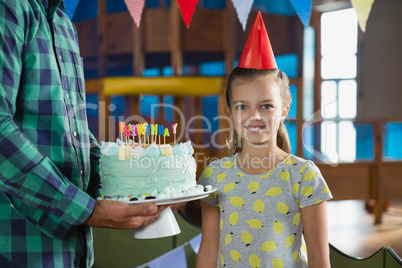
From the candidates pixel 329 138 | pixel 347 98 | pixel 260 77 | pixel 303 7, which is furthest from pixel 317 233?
pixel 347 98

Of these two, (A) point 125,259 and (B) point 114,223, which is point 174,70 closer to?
(A) point 125,259

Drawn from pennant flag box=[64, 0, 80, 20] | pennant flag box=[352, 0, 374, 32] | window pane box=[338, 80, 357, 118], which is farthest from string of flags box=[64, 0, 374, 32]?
window pane box=[338, 80, 357, 118]

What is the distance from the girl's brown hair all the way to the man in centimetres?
41

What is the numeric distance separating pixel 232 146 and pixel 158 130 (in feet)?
0.85

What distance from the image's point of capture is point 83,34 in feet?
15.6

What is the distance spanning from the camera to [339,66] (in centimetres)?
714

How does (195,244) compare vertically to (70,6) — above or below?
below

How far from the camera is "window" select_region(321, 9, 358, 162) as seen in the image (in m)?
6.87

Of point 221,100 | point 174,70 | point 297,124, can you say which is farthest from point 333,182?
point 174,70

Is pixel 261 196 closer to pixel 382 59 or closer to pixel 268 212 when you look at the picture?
pixel 268 212

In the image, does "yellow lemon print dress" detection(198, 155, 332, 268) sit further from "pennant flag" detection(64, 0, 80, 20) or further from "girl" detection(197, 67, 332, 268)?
"pennant flag" detection(64, 0, 80, 20)

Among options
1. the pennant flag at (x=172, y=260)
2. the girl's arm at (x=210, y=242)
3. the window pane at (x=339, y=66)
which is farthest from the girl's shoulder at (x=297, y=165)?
the window pane at (x=339, y=66)

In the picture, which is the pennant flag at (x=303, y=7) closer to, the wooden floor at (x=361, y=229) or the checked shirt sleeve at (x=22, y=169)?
the checked shirt sleeve at (x=22, y=169)

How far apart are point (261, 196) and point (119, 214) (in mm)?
404
